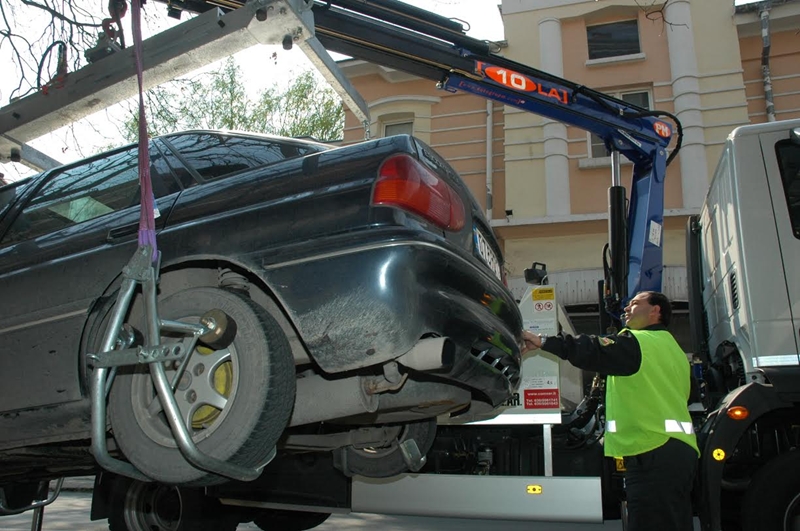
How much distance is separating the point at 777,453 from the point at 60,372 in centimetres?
373

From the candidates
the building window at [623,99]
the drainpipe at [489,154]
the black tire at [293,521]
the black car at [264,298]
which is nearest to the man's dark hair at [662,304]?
the black car at [264,298]

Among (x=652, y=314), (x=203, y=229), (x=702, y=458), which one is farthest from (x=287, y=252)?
(x=702, y=458)

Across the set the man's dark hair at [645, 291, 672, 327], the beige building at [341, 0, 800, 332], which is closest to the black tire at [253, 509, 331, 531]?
the man's dark hair at [645, 291, 672, 327]

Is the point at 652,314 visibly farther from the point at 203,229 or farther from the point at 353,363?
the point at 203,229

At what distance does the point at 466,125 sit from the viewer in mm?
12984

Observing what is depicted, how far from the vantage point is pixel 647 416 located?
3.59m

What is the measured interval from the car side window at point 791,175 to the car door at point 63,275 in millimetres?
3313

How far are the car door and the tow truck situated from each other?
17.8 inches

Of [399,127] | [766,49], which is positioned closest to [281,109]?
[399,127]

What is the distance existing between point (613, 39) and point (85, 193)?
37.8 feet

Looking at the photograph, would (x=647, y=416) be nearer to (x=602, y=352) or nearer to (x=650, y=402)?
(x=650, y=402)

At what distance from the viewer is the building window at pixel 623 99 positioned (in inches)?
475

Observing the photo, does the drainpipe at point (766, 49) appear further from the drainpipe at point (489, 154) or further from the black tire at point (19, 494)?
the black tire at point (19, 494)

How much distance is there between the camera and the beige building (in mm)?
11398
